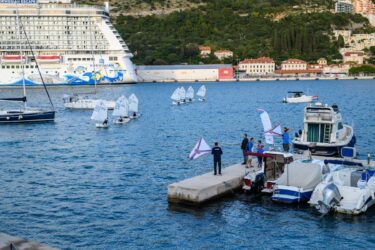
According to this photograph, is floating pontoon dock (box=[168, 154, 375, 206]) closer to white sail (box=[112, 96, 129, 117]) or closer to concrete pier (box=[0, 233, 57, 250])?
concrete pier (box=[0, 233, 57, 250])

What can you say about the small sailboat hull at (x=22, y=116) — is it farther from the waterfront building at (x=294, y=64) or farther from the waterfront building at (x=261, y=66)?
the waterfront building at (x=294, y=64)

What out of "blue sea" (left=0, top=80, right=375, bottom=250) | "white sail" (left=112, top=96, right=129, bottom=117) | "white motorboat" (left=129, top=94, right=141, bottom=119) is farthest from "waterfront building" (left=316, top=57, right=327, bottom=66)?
"blue sea" (left=0, top=80, right=375, bottom=250)

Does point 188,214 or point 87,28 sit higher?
point 87,28

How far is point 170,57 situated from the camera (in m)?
166

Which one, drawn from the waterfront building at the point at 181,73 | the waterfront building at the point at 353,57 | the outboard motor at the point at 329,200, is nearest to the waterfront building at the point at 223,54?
the waterfront building at the point at 181,73

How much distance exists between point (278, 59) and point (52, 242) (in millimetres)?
157322

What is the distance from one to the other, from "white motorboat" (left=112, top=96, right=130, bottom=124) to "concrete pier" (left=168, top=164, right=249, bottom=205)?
26.6 meters

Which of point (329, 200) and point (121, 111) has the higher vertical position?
point (121, 111)

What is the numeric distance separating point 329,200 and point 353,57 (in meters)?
166

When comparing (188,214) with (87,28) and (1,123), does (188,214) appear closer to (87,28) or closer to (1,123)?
(1,123)

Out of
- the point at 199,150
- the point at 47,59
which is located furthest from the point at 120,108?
the point at 47,59

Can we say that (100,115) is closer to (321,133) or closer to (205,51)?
(321,133)

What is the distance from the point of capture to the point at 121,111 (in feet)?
152

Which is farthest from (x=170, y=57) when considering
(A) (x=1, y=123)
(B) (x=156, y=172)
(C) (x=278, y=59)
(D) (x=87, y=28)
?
(B) (x=156, y=172)
